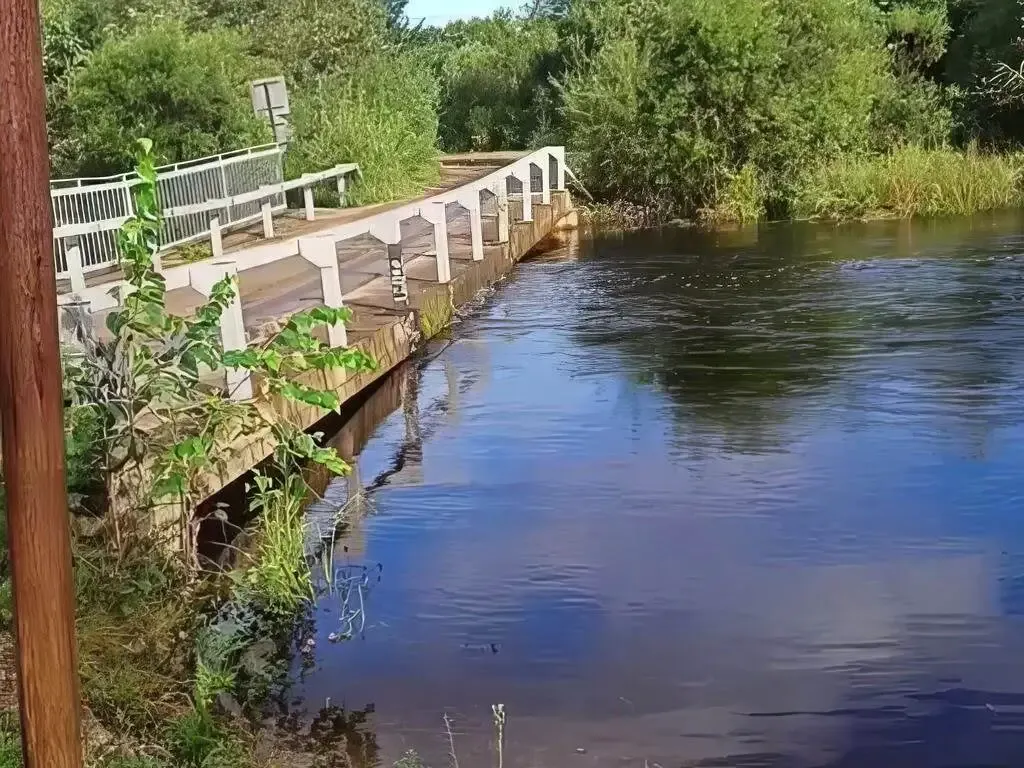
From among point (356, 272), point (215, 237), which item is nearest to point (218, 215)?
point (215, 237)

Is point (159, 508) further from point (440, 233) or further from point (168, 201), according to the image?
point (168, 201)

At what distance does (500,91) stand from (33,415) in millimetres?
37265

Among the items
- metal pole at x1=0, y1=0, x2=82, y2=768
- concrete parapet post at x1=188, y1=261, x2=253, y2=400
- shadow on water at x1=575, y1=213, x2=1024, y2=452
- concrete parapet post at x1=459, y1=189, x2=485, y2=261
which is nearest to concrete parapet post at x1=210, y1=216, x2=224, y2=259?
concrete parapet post at x1=459, y1=189, x2=485, y2=261

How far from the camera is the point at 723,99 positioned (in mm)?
27078

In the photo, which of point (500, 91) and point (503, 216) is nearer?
point (503, 216)

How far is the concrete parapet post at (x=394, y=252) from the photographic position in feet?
44.6

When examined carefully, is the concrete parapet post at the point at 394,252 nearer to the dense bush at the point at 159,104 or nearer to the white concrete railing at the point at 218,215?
the white concrete railing at the point at 218,215

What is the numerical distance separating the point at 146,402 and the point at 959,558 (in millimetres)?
4837

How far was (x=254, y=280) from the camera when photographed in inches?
617

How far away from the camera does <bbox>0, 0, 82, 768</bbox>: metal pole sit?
3.24 meters

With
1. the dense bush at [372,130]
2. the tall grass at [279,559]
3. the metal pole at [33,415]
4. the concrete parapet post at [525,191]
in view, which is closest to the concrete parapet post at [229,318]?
the tall grass at [279,559]

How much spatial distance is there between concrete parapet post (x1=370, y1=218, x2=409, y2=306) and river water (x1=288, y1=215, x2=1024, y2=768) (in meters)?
0.80

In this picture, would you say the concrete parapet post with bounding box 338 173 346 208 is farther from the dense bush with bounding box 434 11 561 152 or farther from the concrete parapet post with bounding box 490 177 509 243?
the dense bush with bounding box 434 11 561 152

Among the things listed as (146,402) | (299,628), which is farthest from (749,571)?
(146,402)
